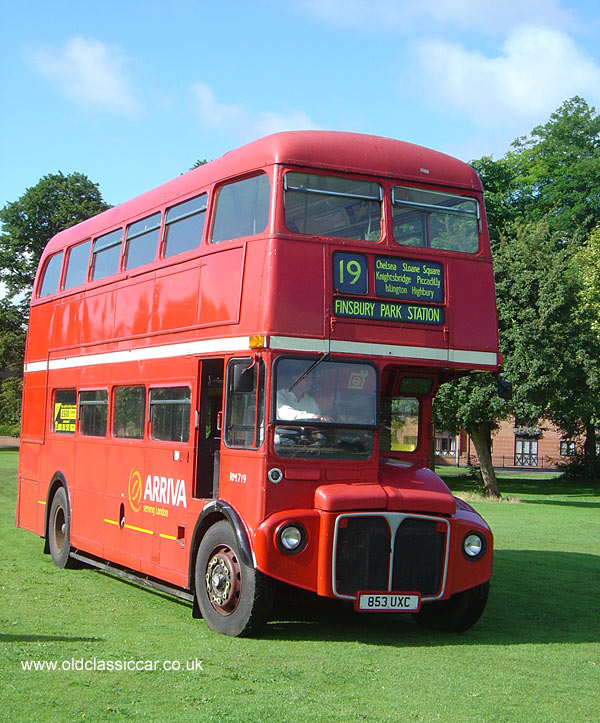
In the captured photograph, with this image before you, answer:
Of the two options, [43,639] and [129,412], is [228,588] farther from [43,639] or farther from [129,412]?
[129,412]

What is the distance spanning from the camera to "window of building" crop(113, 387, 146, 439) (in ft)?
42.7

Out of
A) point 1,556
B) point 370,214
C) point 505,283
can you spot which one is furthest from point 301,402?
point 505,283

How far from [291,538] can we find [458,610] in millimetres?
2189

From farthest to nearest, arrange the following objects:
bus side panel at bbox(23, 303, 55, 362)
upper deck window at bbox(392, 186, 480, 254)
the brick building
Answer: the brick building < bus side panel at bbox(23, 303, 55, 362) < upper deck window at bbox(392, 186, 480, 254)

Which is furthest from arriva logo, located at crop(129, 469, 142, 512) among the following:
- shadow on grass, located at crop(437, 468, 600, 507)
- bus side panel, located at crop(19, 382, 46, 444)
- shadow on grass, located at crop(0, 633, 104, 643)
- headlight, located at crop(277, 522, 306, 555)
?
shadow on grass, located at crop(437, 468, 600, 507)

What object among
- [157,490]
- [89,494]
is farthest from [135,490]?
[89,494]

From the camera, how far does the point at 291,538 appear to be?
31.4 ft

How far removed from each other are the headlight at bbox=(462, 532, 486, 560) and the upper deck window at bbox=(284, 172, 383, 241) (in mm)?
3250

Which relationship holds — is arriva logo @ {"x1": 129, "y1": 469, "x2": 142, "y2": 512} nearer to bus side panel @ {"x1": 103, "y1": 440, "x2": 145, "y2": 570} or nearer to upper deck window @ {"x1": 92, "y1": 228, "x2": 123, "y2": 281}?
bus side panel @ {"x1": 103, "y1": 440, "x2": 145, "y2": 570}

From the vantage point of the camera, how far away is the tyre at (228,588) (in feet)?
31.4

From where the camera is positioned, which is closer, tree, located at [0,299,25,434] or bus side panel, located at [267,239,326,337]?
bus side panel, located at [267,239,326,337]

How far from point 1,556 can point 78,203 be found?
49443 millimetres

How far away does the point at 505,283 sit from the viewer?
119 ft

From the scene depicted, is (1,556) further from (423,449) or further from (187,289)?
(423,449)
